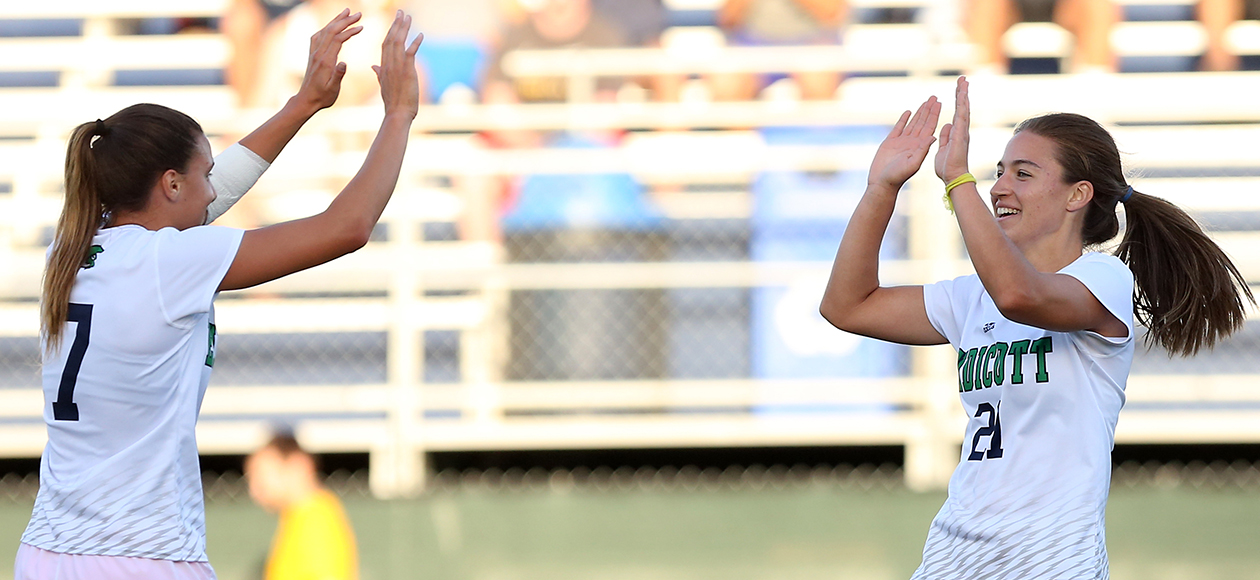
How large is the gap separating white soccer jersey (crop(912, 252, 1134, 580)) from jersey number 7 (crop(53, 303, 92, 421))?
1442mm

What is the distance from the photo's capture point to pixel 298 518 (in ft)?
14.4

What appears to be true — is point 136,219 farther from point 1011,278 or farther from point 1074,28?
point 1074,28

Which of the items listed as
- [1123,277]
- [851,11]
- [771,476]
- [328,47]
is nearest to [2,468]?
[771,476]

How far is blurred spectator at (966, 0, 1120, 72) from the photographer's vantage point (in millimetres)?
6531

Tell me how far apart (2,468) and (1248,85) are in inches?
270

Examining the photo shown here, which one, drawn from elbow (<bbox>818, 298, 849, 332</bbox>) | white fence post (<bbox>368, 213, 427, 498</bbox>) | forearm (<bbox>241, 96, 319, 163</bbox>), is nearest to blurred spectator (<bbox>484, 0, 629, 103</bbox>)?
white fence post (<bbox>368, 213, 427, 498</bbox>)

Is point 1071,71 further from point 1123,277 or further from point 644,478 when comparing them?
point 1123,277

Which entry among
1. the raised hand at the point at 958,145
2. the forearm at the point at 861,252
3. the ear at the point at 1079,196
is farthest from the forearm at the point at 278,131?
the ear at the point at 1079,196

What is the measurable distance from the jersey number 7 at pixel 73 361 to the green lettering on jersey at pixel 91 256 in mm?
64

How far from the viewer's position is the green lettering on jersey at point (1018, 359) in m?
2.16

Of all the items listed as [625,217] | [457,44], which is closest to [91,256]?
[625,217]

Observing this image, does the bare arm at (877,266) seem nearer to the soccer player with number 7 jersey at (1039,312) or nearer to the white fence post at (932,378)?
the soccer player with number 7 jersey at (1039,312)

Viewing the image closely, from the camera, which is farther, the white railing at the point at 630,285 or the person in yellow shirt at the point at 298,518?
the white railing at the point at 630,285

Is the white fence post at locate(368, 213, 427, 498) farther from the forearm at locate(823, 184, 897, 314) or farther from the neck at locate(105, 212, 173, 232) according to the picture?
the neck at locate(105, 212, 173, 232)
